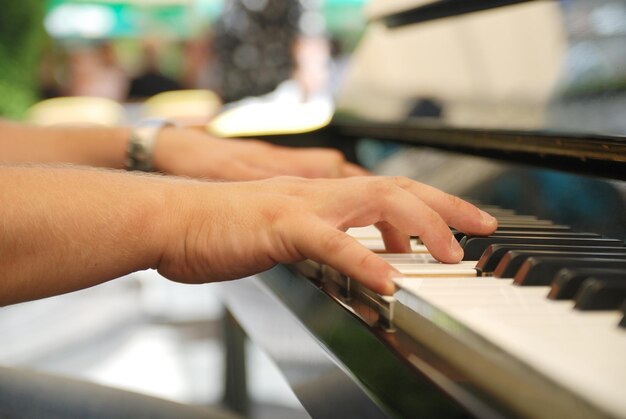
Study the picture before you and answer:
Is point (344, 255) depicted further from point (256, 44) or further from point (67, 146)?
point (256, 44)

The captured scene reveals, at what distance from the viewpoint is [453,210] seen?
76 cm

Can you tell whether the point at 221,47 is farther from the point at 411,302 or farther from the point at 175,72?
the point at 411,302

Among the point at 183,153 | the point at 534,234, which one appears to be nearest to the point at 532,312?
the point at 534,234

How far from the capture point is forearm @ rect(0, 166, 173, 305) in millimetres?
733

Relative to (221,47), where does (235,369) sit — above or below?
below

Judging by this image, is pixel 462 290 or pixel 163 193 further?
pixel 163 193

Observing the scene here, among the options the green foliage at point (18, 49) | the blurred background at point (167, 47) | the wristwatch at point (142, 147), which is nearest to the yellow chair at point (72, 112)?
the blurred background at point (167, 47)

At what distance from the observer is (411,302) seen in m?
0.59

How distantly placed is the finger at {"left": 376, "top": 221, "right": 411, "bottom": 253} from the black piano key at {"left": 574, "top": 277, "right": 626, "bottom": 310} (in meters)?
0.29

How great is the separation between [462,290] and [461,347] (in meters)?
0.11

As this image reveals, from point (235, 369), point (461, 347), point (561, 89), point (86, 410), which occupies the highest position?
point (561, 89)

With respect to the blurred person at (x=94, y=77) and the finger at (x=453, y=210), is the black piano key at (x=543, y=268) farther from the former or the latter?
the blurred person at (x=94, y=77)

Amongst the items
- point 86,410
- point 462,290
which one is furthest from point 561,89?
point 86,410

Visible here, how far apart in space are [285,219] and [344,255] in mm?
90
